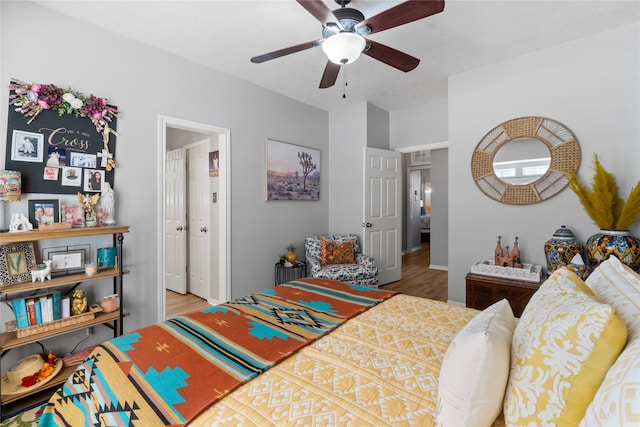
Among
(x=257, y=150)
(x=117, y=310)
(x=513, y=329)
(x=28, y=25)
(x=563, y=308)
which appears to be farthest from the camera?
(x=257, y=150)

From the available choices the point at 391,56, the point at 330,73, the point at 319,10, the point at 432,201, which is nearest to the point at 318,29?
the point at 330,73

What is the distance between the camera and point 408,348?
1291mm

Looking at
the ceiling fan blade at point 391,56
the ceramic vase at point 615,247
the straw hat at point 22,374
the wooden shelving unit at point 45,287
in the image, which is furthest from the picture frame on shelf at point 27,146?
the ceramic vase at point 615,247

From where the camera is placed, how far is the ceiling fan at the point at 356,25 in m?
1.60

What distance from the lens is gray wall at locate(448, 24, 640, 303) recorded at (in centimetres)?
252

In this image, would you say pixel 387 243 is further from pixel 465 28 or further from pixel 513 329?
pixel 513 329

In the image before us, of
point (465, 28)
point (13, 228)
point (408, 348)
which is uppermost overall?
point (465, 28)

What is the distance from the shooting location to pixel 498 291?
263 cm

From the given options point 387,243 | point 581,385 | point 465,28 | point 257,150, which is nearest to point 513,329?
point 581,385

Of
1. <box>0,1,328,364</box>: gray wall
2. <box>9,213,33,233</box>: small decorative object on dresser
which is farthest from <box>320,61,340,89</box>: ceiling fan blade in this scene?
<box>9,213,33,233</box>: small decorative object on dresser

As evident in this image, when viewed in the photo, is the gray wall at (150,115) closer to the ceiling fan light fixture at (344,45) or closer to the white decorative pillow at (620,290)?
the ceiling fan light fixture at (344,45)

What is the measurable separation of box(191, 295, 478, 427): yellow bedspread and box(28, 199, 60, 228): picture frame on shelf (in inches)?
84.0

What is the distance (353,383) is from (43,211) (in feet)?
8.15

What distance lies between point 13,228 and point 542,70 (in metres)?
4.57
